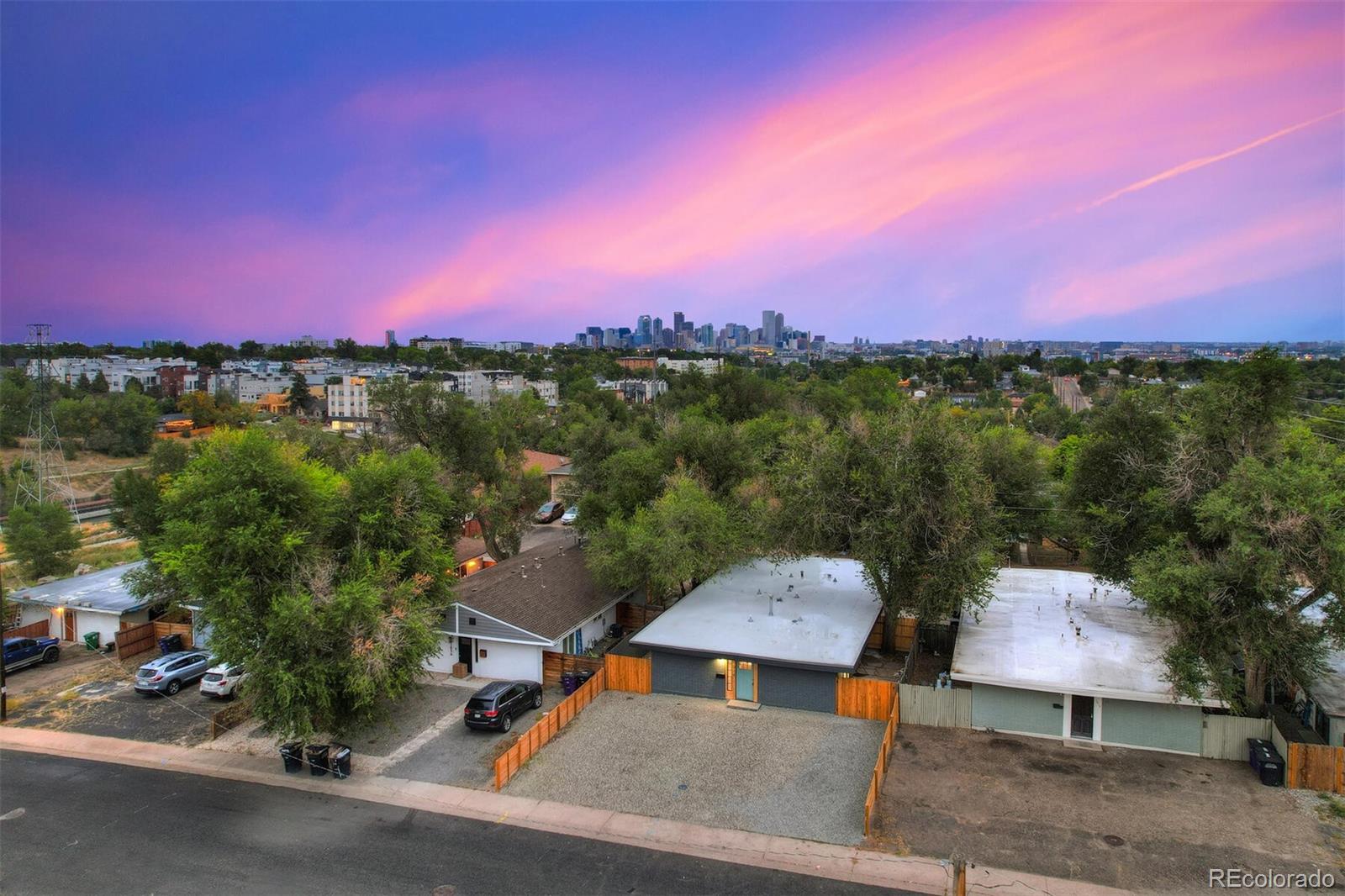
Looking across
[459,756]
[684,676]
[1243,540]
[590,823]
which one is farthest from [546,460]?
[1243,540]

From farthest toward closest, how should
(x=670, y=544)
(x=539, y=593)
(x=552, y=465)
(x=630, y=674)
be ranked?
1. (x=552, y=465)
2. (x=539, y=593)
3. (x=670, y=544)
4. (x=630, y=674)

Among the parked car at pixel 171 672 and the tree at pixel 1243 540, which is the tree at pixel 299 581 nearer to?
the parked car at pixel 171 672

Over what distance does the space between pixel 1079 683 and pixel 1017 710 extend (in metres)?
1.84

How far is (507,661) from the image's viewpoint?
84.1 feet

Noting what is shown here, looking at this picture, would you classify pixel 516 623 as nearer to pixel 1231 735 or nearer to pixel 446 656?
pixel 446 656

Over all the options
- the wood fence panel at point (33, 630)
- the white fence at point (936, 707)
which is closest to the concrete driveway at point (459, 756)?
the white fence at point (936, 707)

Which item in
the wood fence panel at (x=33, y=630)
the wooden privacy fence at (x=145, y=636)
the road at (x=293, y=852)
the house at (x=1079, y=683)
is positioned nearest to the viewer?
the road at (x=293, y=852)

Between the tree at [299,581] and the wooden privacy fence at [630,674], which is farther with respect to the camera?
the wooden privacy fence at [630,674]

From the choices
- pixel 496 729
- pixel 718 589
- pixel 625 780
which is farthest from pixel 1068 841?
pixel 718 589

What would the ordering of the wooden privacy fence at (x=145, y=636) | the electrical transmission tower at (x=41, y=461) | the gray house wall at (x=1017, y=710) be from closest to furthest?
1. the gray house wall at (x=1017, y=710)
2. the wooden privacy fence at (x=145, y=636)
3. the electrical transmission tower at (x=41, y=461)

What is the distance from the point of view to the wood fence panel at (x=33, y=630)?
30.2 meters

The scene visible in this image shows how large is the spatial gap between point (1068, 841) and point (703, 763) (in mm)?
8321

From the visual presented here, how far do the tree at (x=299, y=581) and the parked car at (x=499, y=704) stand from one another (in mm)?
2666

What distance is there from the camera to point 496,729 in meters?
21.4
